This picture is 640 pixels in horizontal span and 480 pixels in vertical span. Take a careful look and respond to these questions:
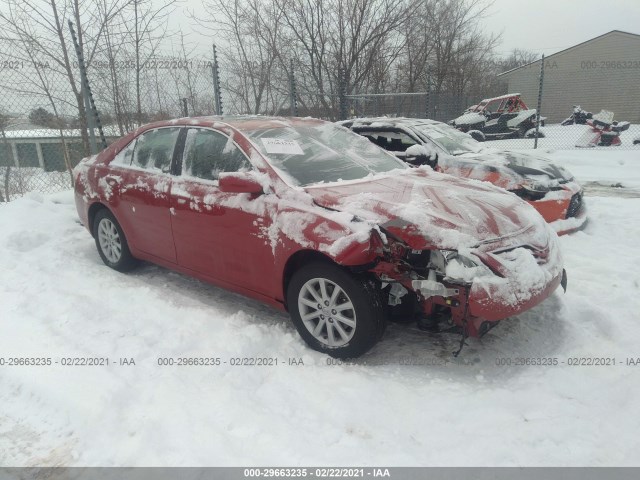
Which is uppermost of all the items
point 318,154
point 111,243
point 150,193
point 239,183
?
point 318,154

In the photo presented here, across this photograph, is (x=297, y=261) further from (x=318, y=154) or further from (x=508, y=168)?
(x=508, y=168)

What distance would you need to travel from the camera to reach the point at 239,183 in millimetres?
3168

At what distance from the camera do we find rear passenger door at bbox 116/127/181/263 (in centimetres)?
396

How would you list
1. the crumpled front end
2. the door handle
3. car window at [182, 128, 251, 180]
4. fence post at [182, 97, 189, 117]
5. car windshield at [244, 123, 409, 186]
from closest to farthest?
the crumpled front end → car windshield at [244, 123, 409, 186] → car window at [182, 128, 251, 180] → the door handle → fence post at [182, 97, 189, 117]

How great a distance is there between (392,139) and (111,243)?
13.7 feet

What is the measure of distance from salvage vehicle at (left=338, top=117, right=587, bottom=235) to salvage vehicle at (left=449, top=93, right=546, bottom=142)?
483 inches

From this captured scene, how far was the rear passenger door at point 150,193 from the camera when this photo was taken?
3.96 meters

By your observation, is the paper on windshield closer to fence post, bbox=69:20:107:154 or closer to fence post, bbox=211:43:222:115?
fence post, bbox=69:20:107:154

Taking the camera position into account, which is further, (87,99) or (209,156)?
(87,99)

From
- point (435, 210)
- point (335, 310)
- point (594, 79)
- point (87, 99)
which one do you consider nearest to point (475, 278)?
point (435, 210)

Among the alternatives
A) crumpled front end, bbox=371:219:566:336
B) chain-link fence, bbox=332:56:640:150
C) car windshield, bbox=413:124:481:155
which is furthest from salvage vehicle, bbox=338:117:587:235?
chain-link fence, bbox=332:56:640:150

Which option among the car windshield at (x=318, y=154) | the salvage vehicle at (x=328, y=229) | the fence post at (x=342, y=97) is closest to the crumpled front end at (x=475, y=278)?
the salvage vehicle at (x=328, y=229)

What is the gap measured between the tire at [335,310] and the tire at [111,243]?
2273 mm

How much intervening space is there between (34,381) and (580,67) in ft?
116
